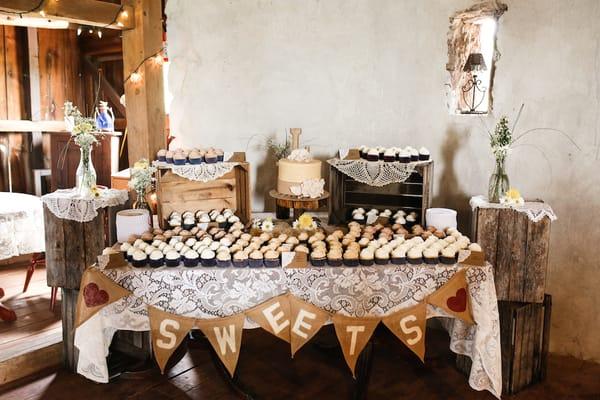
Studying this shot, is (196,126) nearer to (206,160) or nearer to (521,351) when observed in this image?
(206,160)

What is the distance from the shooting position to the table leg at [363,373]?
3291mm

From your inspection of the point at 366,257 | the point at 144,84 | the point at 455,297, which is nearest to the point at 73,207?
the point at 144,84

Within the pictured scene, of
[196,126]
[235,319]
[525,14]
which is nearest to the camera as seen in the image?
[235,319]

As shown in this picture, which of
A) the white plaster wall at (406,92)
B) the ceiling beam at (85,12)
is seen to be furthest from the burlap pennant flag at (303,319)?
the ceiling beam at (85,12)

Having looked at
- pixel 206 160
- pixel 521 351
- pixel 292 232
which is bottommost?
pixel 521 351

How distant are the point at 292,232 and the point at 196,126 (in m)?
1.51

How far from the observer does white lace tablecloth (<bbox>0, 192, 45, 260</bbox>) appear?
159 inches

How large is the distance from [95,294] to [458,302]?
6.73 ft

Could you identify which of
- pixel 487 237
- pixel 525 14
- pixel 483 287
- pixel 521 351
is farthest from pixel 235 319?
pixel 525 14

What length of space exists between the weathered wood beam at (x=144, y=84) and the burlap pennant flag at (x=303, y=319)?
77.9 inches

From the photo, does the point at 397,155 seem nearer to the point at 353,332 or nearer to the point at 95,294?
the point at 353,332

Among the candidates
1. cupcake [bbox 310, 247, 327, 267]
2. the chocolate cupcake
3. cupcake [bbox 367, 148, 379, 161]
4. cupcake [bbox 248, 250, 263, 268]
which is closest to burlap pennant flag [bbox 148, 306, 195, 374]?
the chocolate cupcake

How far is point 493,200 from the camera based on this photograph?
3.64 meters

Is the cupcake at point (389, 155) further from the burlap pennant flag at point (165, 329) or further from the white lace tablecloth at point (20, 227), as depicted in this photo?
the white lace tablecloth at point (20, 227)
